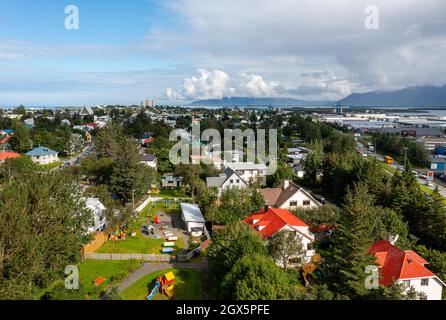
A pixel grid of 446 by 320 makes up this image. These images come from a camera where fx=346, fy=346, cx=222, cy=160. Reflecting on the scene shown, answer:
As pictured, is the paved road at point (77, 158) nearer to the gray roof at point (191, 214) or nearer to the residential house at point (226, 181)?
the residential house at point (226, 181)

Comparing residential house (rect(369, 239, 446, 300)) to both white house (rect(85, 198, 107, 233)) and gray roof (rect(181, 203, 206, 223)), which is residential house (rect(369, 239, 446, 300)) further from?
white house (rect(85, 198, 107, 233))

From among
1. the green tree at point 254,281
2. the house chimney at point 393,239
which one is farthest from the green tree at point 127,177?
the house chimney at point 393,239

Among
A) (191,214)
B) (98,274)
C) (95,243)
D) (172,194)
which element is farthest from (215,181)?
(98,274)

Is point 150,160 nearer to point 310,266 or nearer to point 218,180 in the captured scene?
point 218,180

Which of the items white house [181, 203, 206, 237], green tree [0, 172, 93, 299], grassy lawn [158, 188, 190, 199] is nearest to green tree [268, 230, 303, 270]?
white house [181, 203, 206, 237]
